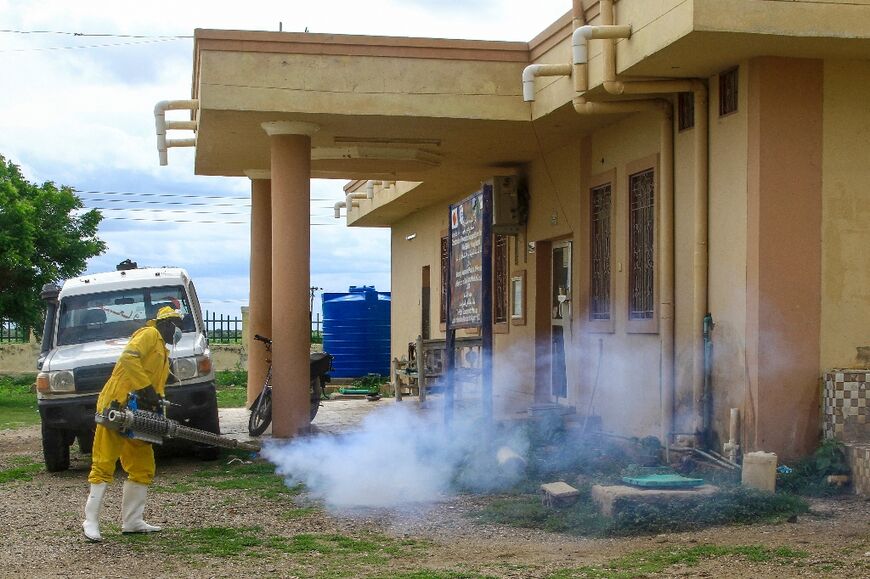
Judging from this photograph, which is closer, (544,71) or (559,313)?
(544,71)

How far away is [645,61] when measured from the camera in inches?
419

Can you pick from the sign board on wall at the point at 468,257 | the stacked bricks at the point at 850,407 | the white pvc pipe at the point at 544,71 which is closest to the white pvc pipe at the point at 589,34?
the white pvc pipe at the point at 544,71

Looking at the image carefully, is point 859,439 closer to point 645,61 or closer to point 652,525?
point 652,525

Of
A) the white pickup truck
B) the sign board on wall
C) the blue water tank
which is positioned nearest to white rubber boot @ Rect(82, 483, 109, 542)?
the white pickup truck

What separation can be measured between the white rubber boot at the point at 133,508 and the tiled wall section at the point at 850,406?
19.5 ft

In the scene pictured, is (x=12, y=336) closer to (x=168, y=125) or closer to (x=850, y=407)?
(x=168, y=125)

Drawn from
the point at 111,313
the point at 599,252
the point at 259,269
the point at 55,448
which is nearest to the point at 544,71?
the point at 599,252

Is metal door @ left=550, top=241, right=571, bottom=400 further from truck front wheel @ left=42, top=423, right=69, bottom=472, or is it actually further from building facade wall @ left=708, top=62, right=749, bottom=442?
truck front wheel @ left=42, top=423, right=69, bottom=472

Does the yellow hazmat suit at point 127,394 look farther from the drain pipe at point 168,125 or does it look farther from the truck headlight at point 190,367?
the drain pipe at point 168,125

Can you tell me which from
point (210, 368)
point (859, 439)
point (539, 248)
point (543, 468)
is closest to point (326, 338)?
point (539, 248)

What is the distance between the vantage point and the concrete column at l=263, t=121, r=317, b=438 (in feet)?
45.9

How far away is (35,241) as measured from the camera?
25.6 metres

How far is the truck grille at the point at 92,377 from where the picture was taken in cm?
1229

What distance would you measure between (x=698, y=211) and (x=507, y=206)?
5.79 meters
